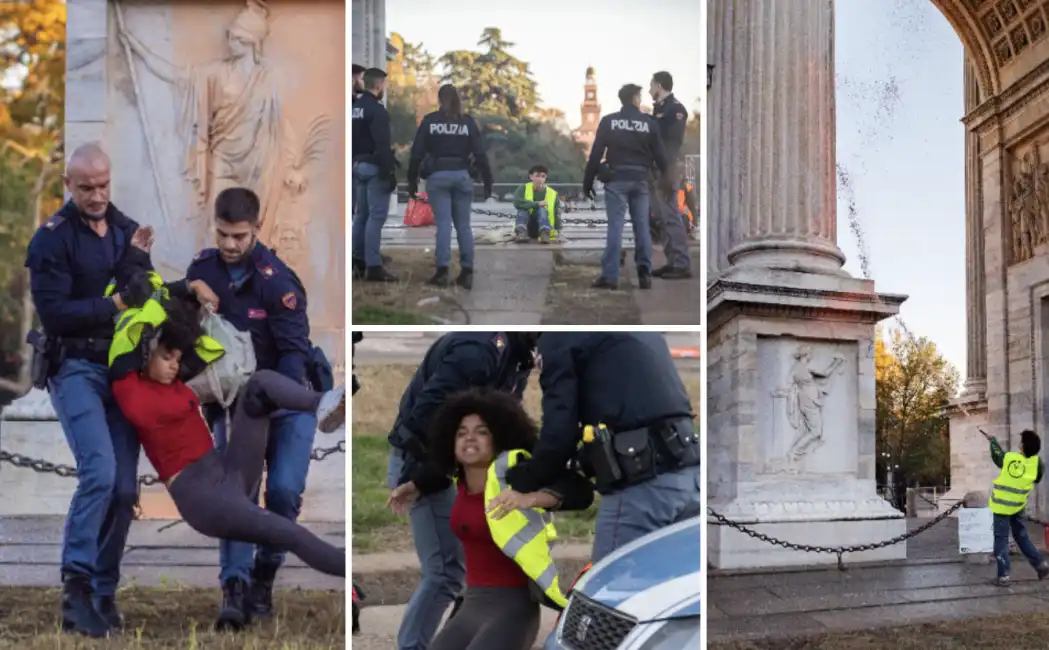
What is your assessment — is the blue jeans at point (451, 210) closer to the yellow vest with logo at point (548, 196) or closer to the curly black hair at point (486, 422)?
the yellow vest with logo at point (548, 196)

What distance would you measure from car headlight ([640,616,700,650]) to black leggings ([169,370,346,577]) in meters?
1.84

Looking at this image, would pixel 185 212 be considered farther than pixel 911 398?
No

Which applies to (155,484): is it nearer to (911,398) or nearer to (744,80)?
(744,80)

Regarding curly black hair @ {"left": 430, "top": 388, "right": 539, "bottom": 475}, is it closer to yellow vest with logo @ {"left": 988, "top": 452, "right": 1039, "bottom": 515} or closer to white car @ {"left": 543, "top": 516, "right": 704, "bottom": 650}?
white car @ {"left": 543, "top": 516, "right": 704, "bottom": 650}

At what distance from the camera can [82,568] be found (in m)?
5.08

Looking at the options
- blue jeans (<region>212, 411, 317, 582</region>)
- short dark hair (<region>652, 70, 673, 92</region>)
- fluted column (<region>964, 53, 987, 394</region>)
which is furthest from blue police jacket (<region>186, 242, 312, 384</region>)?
fluted column (<region>964, 53, 987, 394</region>)

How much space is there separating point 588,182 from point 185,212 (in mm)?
2305

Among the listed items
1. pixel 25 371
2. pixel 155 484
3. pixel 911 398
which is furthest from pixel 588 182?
pixel 911 398

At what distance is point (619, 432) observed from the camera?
4.79 meters

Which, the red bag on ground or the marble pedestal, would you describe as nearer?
the red bag on ground

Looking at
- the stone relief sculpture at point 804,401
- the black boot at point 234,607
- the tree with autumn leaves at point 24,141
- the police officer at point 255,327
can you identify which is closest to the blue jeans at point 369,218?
the police officer at point 255,327

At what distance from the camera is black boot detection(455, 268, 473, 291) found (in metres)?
5.14

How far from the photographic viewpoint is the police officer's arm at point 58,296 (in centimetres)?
509

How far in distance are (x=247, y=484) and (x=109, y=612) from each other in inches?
40.6
